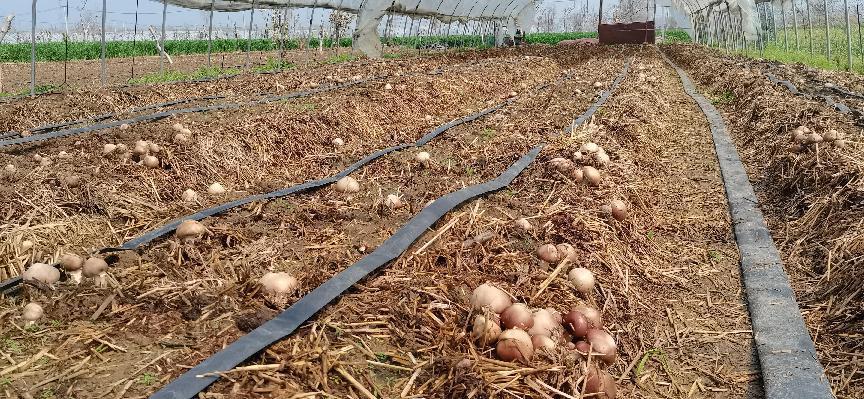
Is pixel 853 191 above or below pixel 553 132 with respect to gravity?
below

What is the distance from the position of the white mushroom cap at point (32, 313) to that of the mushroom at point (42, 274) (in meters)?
0.25

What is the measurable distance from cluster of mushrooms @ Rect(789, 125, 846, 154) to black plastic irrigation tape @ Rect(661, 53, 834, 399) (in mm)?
812

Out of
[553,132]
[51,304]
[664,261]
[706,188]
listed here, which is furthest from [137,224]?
[706,188]

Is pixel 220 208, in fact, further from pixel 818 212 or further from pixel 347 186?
pixel 818 212

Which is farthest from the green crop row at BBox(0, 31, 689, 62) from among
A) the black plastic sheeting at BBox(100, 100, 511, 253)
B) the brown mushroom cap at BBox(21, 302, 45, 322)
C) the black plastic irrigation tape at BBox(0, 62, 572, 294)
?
the brown mushroom cap at BBox(21, 302, 45, 322)

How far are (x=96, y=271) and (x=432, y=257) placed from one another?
188 centimetres

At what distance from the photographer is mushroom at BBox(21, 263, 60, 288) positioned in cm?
356

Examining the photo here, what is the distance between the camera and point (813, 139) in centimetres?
675

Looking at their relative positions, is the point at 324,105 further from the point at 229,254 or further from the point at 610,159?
the point at 229,254

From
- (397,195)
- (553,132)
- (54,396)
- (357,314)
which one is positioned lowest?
(54,396)

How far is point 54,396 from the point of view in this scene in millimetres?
2695

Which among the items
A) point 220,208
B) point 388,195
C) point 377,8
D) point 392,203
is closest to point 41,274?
point 220,208

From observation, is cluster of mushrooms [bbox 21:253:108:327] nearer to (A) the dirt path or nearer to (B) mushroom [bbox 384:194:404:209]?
(A) the dirt path

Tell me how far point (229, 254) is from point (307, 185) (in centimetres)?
174
